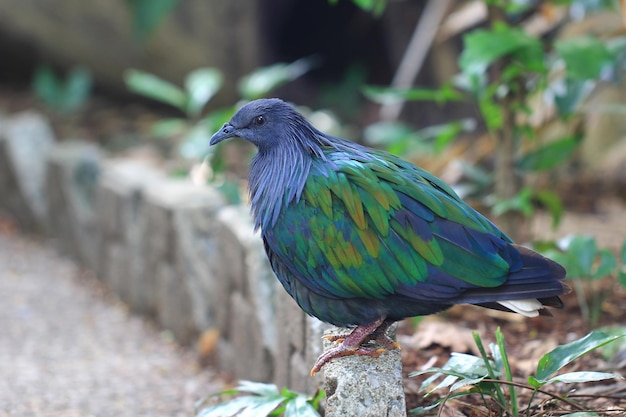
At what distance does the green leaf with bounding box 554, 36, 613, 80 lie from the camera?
354 cm

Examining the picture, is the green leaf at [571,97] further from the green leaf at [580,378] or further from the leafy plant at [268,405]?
the leafy plant at [268,405]

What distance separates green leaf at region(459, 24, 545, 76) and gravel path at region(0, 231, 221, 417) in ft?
6.12

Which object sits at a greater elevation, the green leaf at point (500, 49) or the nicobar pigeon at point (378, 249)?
the green leaf at point (500, 49)

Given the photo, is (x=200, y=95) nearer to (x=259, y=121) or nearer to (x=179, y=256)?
(x=179, y=256)

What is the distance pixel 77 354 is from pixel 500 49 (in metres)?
2.60

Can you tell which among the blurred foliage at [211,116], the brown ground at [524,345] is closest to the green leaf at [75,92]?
the blurred foliage at [211,116]

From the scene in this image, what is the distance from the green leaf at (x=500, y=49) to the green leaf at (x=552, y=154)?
437 mm

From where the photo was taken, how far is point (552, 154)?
3988 mm

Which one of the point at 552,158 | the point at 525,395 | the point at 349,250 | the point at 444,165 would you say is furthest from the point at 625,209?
the point at 349,250

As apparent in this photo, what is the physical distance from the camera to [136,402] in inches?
154

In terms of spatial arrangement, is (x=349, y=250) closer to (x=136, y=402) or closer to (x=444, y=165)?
(x=136, y=402)

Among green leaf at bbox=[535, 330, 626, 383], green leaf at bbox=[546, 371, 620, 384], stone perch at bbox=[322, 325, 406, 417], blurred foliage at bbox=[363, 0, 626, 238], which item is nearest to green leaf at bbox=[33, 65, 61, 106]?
blurred foliage at bbox=[363, 0, 626, 238]

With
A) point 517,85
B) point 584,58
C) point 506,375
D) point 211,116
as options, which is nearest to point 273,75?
point 211,116

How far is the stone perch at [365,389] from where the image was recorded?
8.03 ft
